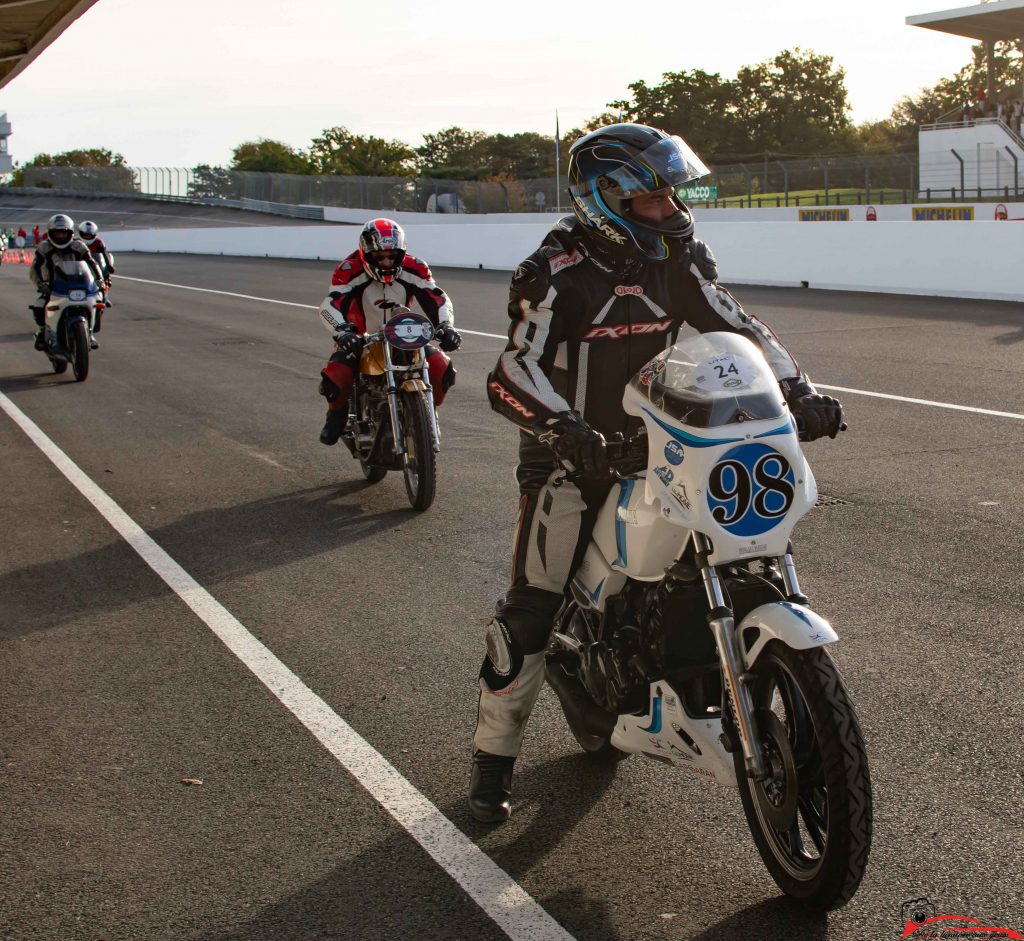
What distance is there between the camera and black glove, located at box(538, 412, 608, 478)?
12.1 feet

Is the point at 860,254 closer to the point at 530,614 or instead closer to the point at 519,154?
the point at 530,614

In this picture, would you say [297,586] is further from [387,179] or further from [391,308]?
[387,179]

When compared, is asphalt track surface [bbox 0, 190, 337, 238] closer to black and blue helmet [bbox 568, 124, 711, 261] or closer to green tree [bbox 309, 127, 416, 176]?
green tree [bbox 309, 127, 416, 176]

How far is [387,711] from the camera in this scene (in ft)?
17.5

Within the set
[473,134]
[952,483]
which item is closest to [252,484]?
[952,483]

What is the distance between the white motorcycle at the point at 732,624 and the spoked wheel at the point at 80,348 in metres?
13.8

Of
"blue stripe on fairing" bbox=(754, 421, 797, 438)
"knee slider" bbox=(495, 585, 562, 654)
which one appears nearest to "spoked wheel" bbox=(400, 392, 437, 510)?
"knee slider" bbox=(495, 585, 562, 654)

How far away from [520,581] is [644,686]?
0.58 meters

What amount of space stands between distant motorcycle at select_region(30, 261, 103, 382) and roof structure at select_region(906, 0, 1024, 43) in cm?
5913

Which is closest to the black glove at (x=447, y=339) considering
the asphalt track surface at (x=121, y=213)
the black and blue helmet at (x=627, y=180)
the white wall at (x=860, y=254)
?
the black and blue helmet at (x=627, y=180)

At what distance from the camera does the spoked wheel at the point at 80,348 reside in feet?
54.5

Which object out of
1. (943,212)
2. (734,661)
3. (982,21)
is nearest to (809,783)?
(734,661)

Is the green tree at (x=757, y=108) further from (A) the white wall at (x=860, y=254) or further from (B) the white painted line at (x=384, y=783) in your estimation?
(B) the white painted line at (x=384, y=783)

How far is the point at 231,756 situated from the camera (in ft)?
16.2
